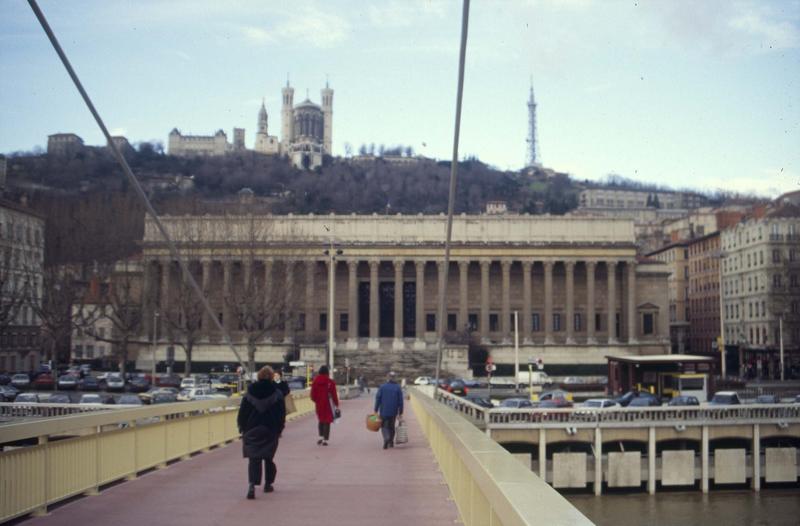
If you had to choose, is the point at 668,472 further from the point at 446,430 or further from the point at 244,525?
the point at 244,525

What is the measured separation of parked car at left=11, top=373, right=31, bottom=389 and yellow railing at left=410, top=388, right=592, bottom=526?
58329 mm

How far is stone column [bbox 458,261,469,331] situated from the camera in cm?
9938

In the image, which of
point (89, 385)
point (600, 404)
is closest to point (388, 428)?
point (600, 404)

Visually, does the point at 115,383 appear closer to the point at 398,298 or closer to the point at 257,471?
the point at 398,298

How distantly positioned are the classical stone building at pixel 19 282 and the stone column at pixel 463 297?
41.8m

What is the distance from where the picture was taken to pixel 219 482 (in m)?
15.1

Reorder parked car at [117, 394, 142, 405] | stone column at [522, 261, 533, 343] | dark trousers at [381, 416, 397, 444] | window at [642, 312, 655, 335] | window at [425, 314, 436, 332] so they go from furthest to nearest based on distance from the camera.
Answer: window at [425, 314, 436, 332], window at [642, 312, 655, 335], stone column at [522, 261, 533, 343], parked car at [117, 394, 142, 405], dark trousers at [381, 416, 397, 444]

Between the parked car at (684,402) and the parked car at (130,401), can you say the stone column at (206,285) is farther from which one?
the parked car at (684,402)

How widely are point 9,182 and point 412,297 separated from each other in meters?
54.0

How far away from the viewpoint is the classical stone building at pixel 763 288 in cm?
7919

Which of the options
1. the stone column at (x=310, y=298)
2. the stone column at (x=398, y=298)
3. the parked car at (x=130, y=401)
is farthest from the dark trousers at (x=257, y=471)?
the stone column at (x=398, y=298)

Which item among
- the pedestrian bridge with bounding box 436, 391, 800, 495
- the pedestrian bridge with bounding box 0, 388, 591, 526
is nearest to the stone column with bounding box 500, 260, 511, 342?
the pedestrian bridge with bounding box 436, 391, 800, 495

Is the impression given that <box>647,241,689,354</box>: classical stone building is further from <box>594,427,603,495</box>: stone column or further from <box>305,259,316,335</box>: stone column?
<box>594,427,603,495</box>: stone column

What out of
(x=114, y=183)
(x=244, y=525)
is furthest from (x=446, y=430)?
(x=114, y=183)
